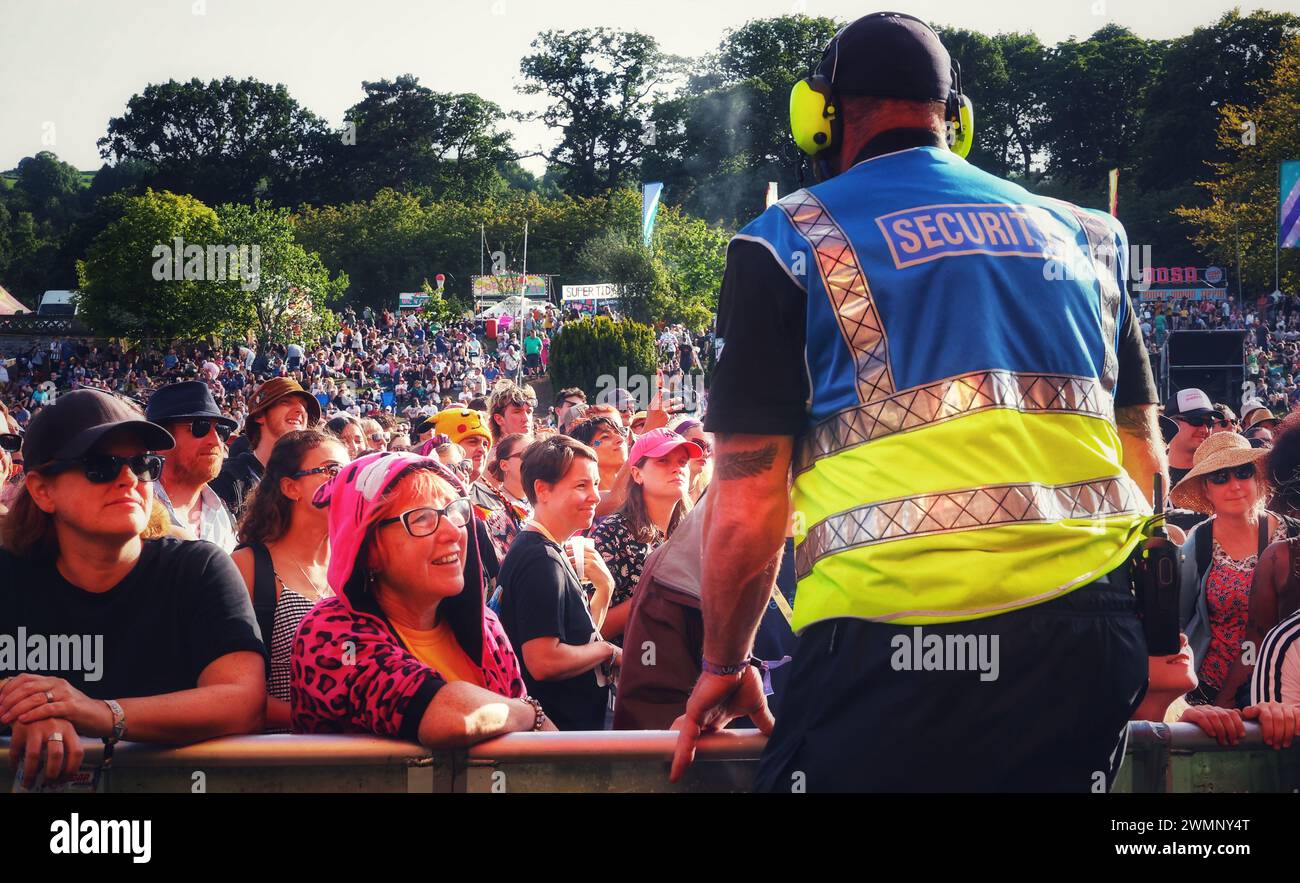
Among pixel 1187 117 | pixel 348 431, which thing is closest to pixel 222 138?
pixel 1187 117

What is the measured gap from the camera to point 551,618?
13.0 ft

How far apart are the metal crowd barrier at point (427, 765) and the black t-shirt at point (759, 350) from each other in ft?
2.35

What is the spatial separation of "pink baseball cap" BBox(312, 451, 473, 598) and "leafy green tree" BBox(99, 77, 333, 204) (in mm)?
75622

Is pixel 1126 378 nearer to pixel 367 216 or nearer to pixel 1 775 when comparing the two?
pixel 1 775

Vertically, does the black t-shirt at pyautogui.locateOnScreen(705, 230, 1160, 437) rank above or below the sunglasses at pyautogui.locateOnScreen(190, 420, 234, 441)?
above

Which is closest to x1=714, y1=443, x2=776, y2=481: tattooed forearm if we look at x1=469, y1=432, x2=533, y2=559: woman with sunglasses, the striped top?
the striped top

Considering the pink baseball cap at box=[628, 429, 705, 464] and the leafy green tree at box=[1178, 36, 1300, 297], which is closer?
the pink baseball cap at box=[628, 429, 705, 464]

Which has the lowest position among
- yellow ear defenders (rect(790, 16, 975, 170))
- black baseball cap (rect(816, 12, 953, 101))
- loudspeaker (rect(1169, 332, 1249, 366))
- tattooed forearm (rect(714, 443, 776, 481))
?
tattooed forearm (rect(714, 443, 776, 481))

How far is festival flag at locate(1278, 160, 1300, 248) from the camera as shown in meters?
19.1

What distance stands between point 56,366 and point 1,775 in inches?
1907

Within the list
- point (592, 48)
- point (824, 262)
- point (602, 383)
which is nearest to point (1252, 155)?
point (602, 383)

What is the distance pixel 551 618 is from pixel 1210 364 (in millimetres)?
17526

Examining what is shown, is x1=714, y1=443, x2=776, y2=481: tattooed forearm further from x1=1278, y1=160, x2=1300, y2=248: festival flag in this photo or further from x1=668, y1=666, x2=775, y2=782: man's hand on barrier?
x1=1278, y1=160, x2=1300, y2=248: festival flag
